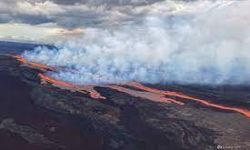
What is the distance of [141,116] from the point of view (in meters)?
126

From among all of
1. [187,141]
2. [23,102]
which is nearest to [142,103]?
[23,102]

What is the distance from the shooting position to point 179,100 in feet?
558

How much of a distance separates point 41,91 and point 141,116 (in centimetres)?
5485

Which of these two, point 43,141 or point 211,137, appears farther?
point 211,137

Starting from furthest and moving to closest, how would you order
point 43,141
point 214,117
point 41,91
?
point 41,91
point 214,117
point 43,141

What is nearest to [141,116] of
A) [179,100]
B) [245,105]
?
[179,100]

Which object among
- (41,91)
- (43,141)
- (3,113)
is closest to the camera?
(43,141)

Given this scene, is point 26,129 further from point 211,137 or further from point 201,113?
point 201,113

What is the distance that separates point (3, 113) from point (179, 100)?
248 ft

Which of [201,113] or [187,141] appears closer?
[187,141]

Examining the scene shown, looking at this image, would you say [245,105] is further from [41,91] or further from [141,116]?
[41,91]

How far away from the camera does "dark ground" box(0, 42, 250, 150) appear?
95.1 meters

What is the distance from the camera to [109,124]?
11244 centimetres

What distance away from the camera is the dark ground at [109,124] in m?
95.1
